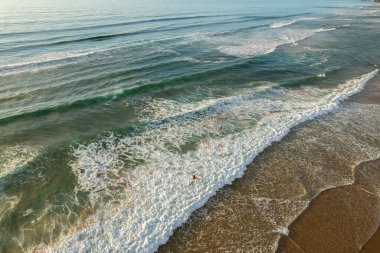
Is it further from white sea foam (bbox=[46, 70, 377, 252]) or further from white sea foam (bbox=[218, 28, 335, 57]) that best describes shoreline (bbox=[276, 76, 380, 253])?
white sea foam (bbox=[218, 28, 335, 57])

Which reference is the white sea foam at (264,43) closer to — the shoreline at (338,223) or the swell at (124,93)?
the swell at (124,93)

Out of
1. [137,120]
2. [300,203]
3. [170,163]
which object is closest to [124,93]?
[137,120]

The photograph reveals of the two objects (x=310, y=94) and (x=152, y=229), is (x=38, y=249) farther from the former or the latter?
(x=310, y=94)

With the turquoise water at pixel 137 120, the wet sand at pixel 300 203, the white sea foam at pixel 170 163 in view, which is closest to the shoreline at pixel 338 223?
the wet sand at pixel 300 203

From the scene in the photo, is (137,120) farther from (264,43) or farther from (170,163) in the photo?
(264,43)

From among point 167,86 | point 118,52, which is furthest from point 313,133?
point 118,52

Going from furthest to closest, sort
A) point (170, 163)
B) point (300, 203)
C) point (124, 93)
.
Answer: point (124, 93) < point (170, 163) < point (300, 203)

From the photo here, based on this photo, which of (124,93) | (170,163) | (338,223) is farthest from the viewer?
(124,93)
